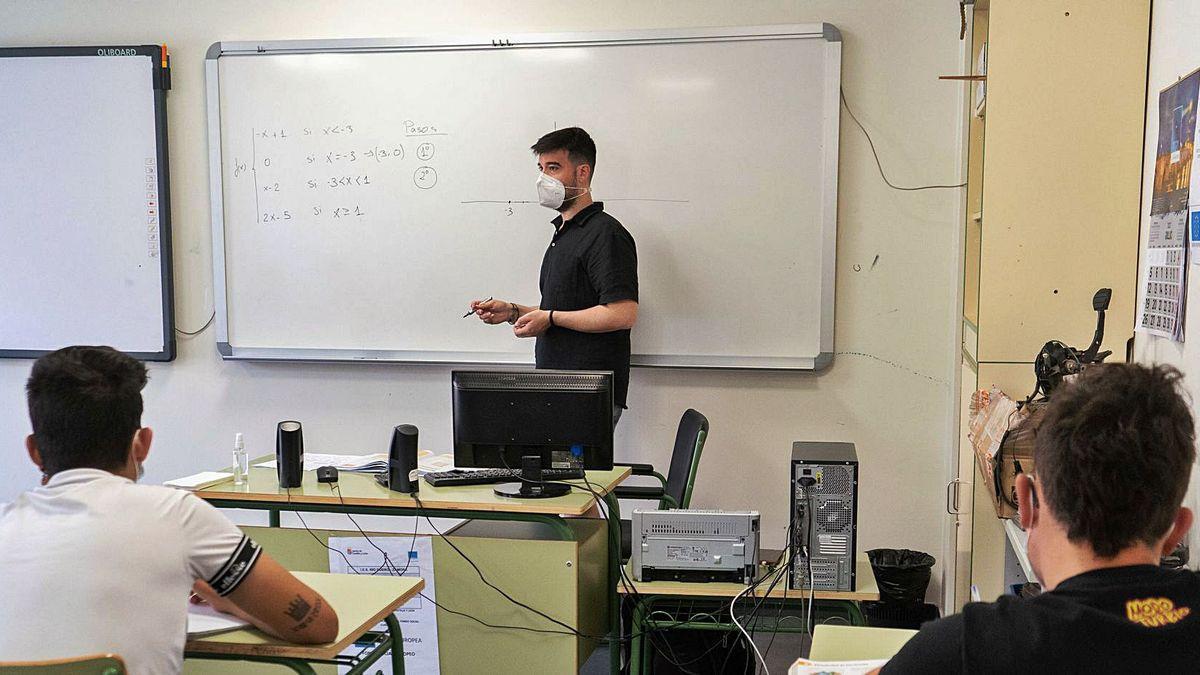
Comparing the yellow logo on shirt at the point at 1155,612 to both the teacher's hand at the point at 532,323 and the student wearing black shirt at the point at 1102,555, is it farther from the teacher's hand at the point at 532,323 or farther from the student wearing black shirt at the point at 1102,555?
the teacher's hand at the point at 532,323

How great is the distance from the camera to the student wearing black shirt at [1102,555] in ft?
3.56

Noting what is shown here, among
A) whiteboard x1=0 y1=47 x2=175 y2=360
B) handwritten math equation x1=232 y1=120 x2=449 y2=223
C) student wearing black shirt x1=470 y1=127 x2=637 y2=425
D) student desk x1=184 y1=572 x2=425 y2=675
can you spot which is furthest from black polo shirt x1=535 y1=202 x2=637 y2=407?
whiteboard x1=0 y1=47 x2=175 y2=360

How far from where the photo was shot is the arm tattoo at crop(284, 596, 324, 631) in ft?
6.07

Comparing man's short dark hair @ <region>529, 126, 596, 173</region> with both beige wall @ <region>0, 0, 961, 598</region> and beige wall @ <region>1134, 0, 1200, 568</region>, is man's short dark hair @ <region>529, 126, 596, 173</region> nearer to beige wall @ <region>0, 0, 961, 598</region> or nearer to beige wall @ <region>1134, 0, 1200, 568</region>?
beige wall @ <region>0, 0, 961, 598</region>

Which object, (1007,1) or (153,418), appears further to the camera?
(153,418)

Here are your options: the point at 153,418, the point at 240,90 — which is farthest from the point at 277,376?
the point at 240,90

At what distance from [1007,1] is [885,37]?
120 centimetres

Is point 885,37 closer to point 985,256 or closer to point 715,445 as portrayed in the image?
point 985,256

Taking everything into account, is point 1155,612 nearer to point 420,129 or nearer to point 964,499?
point 964,499

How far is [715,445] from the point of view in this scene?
13.5 ft

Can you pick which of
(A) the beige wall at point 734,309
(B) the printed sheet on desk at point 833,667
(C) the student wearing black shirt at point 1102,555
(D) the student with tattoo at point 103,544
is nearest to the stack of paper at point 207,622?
(D) the student with tattoo at point 103,544

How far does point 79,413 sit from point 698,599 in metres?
1.75

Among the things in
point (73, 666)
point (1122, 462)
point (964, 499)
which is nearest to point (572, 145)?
point (964, 499)

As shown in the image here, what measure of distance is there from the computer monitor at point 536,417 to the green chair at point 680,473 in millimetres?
480
